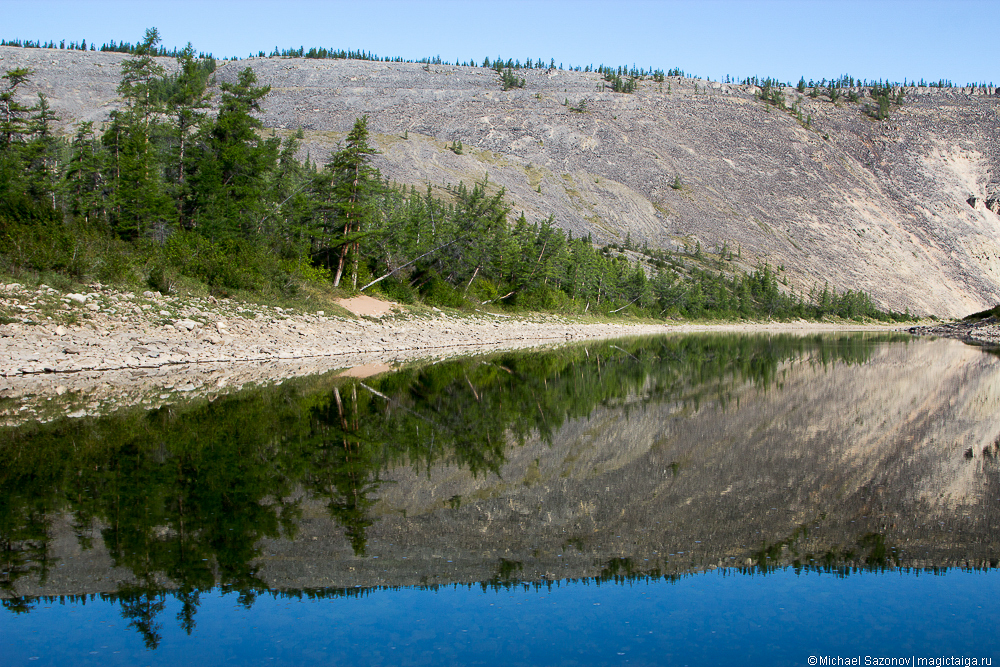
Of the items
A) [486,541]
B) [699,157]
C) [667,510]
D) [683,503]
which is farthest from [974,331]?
[699,157]

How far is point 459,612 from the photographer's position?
5797 millimetres

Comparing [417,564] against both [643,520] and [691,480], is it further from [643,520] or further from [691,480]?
[691,480]

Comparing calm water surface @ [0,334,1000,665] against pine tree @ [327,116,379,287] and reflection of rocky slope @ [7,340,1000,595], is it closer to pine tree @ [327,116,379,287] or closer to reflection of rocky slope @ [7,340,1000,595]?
reflection of rocky slope @ [7,340,1000,595]

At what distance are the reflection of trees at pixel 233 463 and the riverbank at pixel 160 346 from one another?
2.48 metres

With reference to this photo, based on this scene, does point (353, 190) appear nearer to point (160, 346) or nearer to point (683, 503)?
point (160, 346)

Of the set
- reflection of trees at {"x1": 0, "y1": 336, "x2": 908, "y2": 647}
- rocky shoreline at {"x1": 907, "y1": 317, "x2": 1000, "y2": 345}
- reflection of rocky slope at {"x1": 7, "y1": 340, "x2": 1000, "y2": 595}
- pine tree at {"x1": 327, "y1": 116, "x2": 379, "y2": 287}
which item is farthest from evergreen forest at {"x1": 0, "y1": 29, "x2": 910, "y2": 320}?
rocky shoreline at {"x1": 907, "y1": 317, "x2": 1000, "y2": 345}

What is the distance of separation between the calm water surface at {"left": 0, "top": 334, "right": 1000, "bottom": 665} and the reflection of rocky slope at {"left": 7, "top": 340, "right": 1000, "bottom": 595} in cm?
4

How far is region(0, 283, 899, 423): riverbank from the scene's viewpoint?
54.5 feet

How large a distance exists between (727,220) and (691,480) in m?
→ 123

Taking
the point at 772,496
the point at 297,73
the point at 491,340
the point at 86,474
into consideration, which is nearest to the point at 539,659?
the point at 772,496

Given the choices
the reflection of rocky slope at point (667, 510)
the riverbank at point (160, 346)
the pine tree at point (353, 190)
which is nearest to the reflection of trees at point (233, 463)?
the reflection of rocky slope at point (667, 510)

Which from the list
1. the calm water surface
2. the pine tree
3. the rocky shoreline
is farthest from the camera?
the rocky shoreline

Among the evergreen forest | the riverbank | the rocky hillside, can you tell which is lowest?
the riverbank

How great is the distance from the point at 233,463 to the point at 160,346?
1484 centimetres
